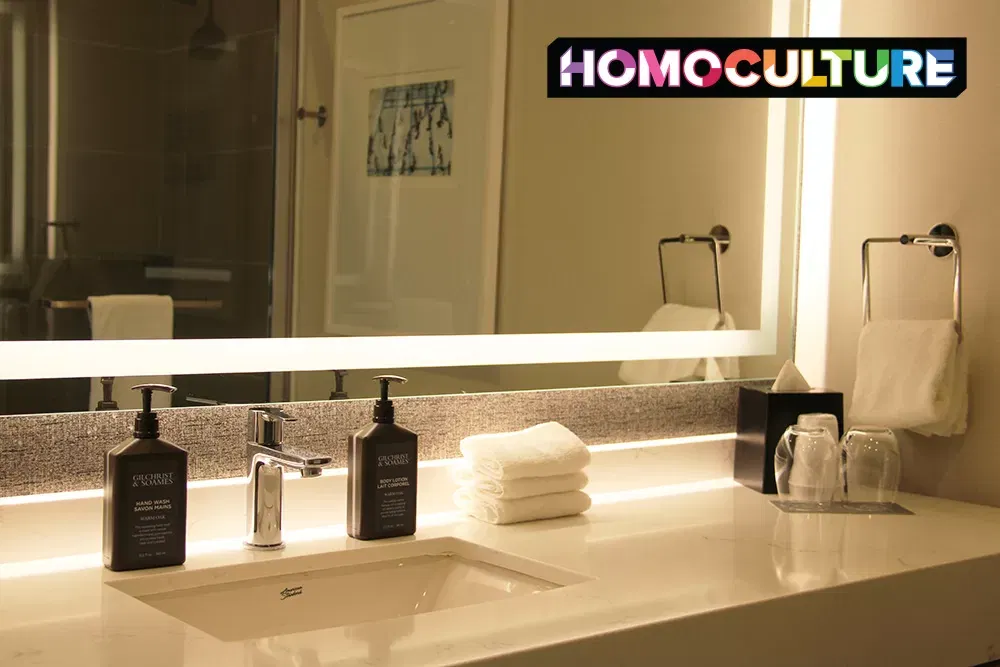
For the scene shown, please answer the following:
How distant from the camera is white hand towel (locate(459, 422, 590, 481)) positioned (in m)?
1.49

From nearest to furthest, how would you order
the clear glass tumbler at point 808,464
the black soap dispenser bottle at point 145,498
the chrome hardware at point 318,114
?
the black soap dispenser bottle at point 145,498
the chrome hardware at point 318,114
the clear glass tumbler at point 808,464

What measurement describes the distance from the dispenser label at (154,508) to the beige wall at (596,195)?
266 millimetres

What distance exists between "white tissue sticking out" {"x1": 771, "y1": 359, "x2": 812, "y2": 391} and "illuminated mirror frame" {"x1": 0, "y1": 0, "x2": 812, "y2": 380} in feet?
0.50

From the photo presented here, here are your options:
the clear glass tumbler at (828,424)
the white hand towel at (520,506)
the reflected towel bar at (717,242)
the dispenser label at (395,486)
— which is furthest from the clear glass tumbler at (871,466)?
the dispenser label at (395,486)

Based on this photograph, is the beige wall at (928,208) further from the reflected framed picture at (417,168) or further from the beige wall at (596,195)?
the reflected framed picture at (417,168)

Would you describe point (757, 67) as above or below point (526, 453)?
above

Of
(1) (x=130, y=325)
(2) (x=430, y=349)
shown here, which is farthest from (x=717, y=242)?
(1) (x=130, y=325)

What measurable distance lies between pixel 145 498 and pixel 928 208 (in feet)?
4.08

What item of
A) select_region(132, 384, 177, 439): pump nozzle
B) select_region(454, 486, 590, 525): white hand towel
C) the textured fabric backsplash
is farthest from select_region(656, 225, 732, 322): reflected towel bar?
select_region(132, 384, 177, 439): pump nozzle

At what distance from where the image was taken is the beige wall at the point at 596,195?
150 centimetres

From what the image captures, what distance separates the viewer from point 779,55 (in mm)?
1989

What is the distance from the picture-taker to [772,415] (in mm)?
1787

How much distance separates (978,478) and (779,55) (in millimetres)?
771

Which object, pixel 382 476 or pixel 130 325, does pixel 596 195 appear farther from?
pixel 130 325
